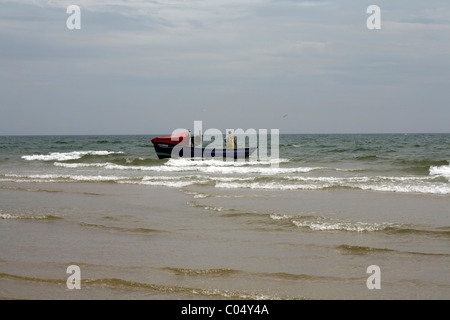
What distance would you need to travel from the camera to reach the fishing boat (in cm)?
2981

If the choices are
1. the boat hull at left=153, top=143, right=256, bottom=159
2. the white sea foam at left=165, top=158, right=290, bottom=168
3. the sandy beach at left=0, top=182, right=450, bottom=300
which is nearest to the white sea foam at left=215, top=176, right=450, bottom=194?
the sandy beach at left=0, top=182, right=450, bottom=300

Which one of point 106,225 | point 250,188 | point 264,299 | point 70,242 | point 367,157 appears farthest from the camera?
point 367,157

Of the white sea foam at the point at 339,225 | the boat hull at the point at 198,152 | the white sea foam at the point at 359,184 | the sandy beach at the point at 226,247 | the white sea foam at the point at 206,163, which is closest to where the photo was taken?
the sandy beach at the point at 226,247

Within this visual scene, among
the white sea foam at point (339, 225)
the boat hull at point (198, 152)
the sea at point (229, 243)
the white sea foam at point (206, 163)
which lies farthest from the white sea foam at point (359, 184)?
the boat hull at point (198, 152)

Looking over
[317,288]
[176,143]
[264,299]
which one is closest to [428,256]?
[317,288]

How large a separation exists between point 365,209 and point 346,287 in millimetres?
5781

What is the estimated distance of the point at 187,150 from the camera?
3030cm

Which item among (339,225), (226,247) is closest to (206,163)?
(339,225)

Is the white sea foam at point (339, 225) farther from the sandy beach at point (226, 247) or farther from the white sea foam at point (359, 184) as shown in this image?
the white sea foam at point (359, 184)

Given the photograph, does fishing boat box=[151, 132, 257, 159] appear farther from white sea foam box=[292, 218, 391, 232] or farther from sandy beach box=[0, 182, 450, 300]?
white sea foam box=[292, 218, 391, 232]

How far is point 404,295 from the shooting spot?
5770mm

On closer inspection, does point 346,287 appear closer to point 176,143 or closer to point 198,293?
point 198,293

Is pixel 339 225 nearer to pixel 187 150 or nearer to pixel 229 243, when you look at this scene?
pixel 229 243

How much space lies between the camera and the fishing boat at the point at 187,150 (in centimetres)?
2981
